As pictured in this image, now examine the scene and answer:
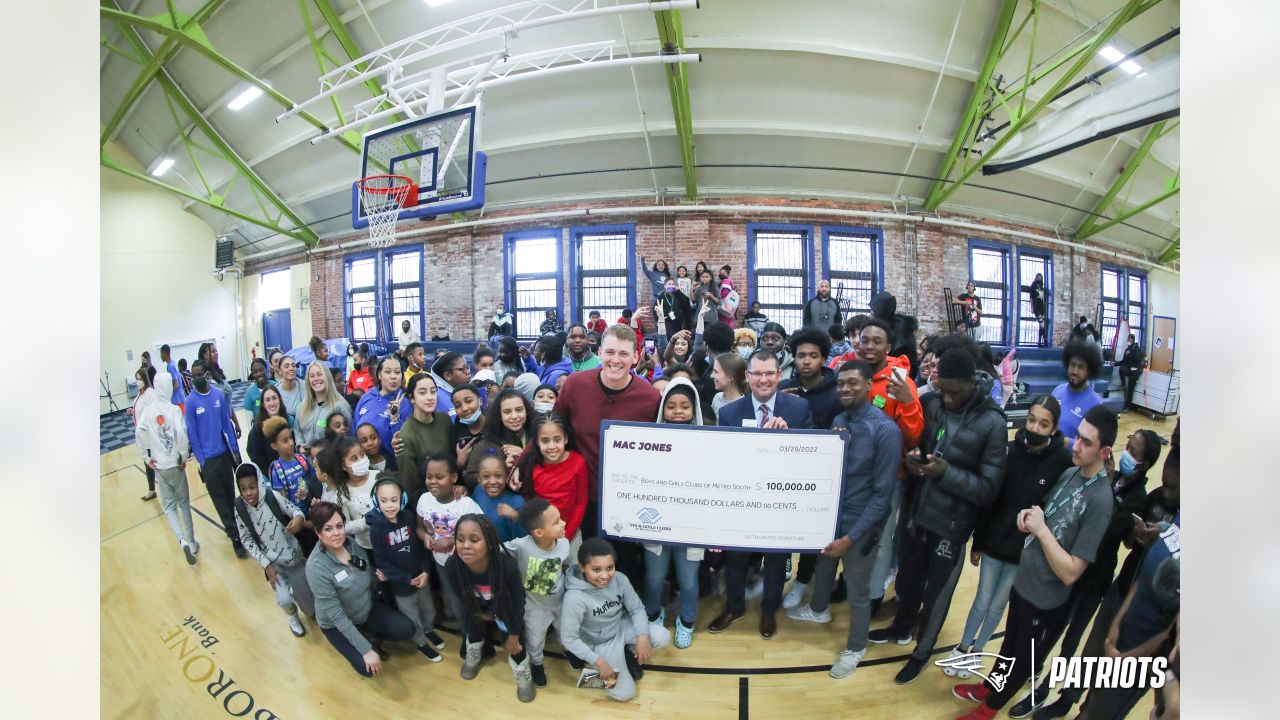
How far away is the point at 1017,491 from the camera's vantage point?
1.13m

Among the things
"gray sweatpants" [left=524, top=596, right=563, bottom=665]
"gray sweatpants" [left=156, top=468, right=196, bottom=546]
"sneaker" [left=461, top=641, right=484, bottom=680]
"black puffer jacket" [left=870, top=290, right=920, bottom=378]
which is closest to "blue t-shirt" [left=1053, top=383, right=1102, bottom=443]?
"black puffer jacket" [left=870, top=290, right=920, bottom=378]

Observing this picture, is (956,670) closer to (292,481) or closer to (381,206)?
(292,481)

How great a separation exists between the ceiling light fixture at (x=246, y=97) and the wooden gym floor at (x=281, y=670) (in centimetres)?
Result: 73

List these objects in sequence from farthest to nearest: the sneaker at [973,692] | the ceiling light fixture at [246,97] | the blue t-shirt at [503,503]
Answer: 1. the blue t-shirt at [503,503]
2. the ceiling light fixture at [246,97]
3. the sneaker at [973,692]

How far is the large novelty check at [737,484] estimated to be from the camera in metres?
1.03

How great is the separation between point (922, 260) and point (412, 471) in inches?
68.5

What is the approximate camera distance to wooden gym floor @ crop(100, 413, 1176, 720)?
727 mm

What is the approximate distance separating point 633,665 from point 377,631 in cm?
60

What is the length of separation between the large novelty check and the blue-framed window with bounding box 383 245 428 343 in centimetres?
67

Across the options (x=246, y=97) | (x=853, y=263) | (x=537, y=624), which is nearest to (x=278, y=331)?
(x=246, y=97)

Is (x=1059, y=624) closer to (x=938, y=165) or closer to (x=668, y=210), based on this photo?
(x=938, y=165)

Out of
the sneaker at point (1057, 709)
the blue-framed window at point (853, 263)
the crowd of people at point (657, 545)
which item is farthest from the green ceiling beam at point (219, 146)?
the sneaker at point (1057, 709)

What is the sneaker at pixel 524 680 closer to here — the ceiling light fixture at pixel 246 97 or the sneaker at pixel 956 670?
the sneaker at pixel 956 670
